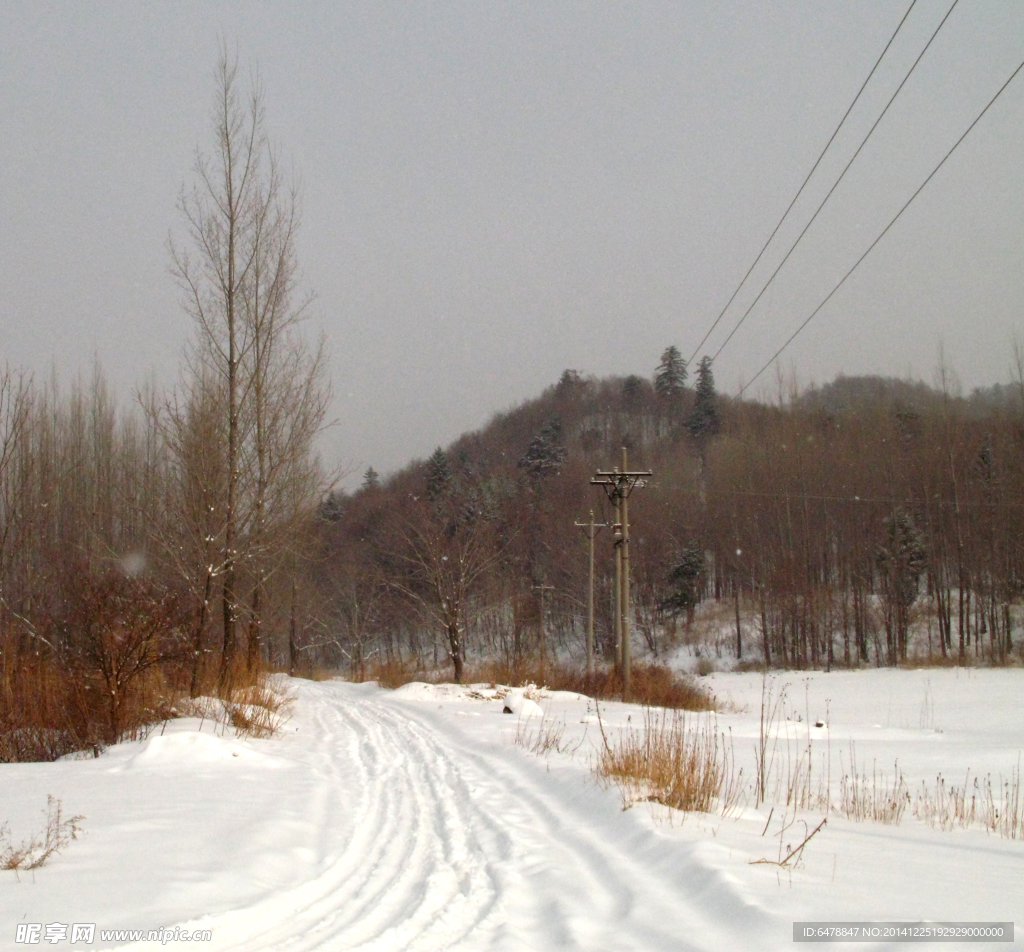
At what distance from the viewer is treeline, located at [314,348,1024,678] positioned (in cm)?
3941

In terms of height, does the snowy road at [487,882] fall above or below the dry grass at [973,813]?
above

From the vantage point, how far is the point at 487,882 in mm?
4539

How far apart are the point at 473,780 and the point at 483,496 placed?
4813 cm

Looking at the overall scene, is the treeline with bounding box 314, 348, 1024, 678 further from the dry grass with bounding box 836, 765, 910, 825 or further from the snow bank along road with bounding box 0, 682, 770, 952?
the dry grass with bounding box 836, 765, 910, 825

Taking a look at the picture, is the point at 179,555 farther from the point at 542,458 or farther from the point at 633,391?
the point at 633,391

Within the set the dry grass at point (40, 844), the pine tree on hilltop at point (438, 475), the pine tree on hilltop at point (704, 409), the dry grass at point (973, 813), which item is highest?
the pine tree on hilltop at point (704, 409)

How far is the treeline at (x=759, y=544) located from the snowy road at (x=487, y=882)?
64.5 ft

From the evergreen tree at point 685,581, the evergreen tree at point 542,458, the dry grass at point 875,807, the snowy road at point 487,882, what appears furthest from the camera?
the evergreen tree at point 542,458

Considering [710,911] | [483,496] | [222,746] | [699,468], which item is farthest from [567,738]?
[699,468]

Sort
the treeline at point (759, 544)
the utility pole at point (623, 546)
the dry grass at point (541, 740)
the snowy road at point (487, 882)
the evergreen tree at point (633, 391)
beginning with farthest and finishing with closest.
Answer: the evergreen tree at point (633, 391)
the treeline at point (759, 544)
the utility pole at point (623, 546)
the dry grass at point (541, 740)
the snowy road at point (487, 882)

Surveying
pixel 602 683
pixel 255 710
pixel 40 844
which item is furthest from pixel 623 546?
pixel 40 844

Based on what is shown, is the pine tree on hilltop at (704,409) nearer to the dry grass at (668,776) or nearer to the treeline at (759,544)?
the treeline at (759,544)

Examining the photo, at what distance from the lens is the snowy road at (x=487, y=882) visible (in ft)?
11.9

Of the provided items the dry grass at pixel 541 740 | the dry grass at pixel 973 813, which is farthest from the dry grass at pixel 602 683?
the dry grass at pixel 973 813
